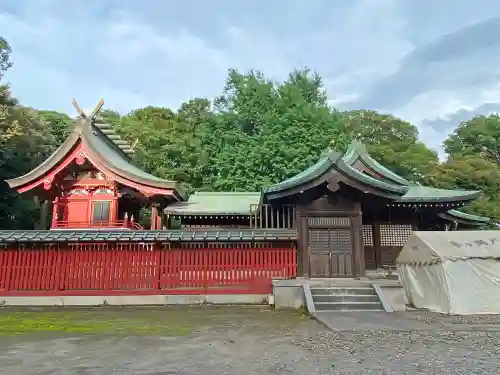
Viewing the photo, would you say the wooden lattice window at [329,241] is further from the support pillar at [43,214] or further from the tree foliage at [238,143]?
the support pillar at [43,214]

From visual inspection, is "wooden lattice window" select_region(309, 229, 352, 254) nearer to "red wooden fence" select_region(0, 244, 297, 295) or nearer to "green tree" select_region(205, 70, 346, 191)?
"red wooden fence" select_region(0, 244, 297, 295)

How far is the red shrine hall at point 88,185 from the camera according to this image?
17531 millimetres

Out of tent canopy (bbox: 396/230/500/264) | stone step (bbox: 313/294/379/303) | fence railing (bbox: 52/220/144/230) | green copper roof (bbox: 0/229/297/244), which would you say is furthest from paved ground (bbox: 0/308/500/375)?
fence railing (bbox: 52/220/144/230)

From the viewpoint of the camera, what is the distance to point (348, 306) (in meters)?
12.6

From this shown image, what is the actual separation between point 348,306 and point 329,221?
3.78 meters

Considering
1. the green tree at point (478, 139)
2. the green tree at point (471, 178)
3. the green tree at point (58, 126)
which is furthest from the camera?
the green tree at point (478, 139)

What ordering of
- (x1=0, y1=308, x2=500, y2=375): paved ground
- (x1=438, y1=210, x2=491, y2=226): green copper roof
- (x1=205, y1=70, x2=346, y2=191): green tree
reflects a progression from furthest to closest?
(x1=205, y1=70, x2=346, y2=191): green tree < (x1=438, y1=210, x2=491, y2=226): green copper roof < (x1=0, y1=308, x2=500, y2=375): paved ground

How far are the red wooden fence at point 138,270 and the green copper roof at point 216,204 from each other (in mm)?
2931

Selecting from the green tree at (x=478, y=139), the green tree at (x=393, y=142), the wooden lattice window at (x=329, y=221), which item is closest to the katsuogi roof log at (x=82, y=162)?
the wooden lattice window at (x=329, y=221)

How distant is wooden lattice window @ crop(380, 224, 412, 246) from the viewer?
1822 centimetres

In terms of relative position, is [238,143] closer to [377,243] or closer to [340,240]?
[377,243]

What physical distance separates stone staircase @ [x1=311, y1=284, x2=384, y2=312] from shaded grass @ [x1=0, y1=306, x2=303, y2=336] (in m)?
0.95

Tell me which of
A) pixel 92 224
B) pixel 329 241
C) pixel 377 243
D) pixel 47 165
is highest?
pixel 47 165

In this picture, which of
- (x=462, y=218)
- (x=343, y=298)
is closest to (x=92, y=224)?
(x=343, y=298)
